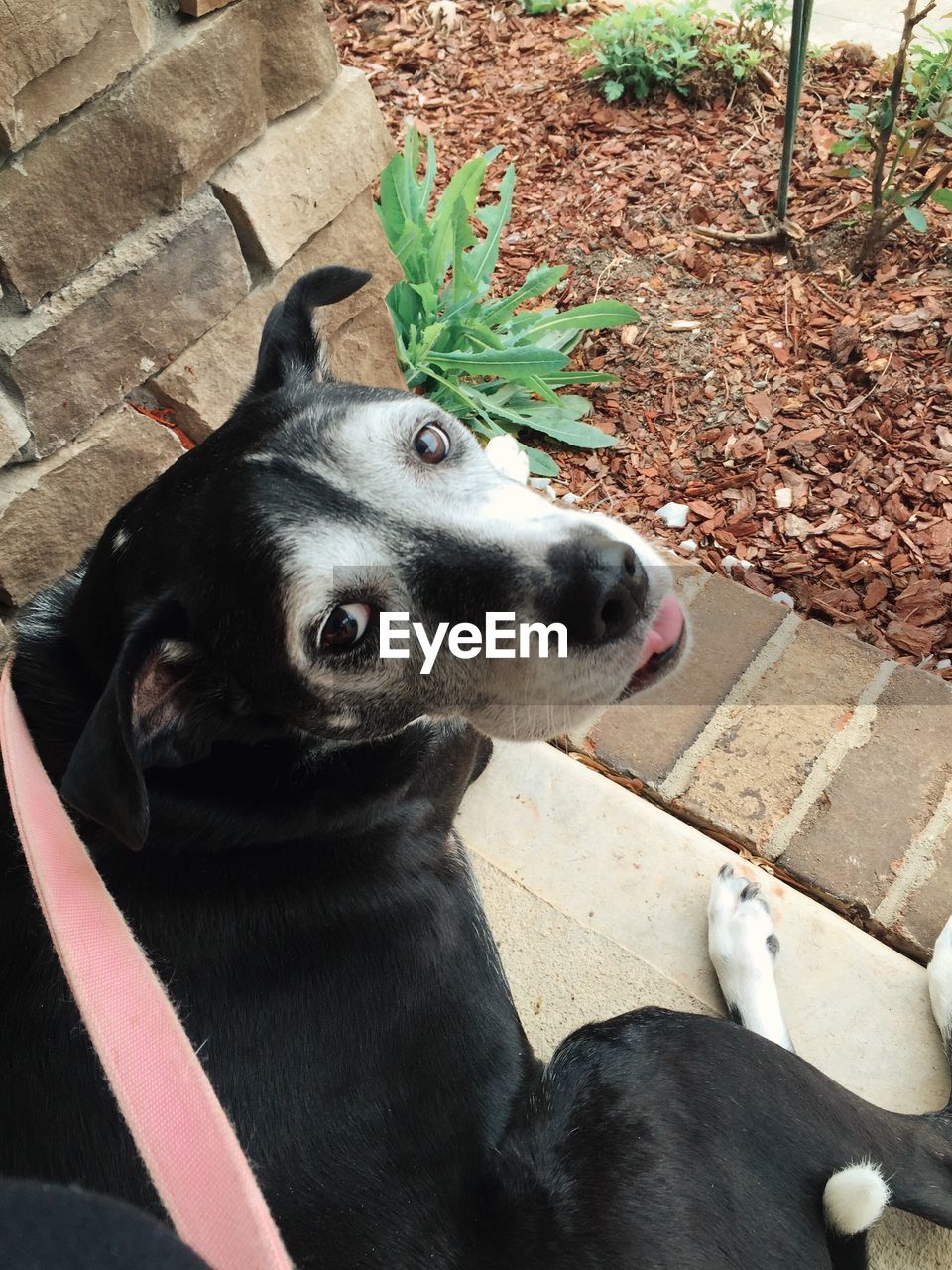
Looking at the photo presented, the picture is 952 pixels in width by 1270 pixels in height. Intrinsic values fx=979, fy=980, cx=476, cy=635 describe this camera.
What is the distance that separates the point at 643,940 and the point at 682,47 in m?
4.64

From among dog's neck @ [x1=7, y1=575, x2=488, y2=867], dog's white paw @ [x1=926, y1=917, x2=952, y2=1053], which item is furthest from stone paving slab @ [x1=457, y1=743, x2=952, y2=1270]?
dog's neck @ [x1=7, y1=575, x2=488, y2=867]

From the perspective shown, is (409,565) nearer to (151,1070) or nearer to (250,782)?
(250,782)

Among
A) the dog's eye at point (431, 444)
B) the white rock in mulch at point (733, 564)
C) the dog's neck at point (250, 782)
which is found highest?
the dog's eye at point (431, 444)

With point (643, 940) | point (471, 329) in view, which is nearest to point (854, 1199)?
point (643, 940)

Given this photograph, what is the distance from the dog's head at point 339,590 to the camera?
1938mm

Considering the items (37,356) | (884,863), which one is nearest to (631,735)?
(884,863)

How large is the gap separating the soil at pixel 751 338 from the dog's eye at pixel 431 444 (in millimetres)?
1738

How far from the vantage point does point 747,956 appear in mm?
2605

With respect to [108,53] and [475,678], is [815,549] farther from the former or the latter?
[108,53]

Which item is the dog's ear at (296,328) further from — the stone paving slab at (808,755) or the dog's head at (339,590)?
the stone paving slab at (808,755)

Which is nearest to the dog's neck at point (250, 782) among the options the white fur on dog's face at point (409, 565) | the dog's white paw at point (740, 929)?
the white fur on dog's face at point (409, 565)

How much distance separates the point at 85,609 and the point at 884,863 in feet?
7.33

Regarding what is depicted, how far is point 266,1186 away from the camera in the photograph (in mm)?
1730

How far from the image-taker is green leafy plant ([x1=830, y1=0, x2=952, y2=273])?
3.79 metres
